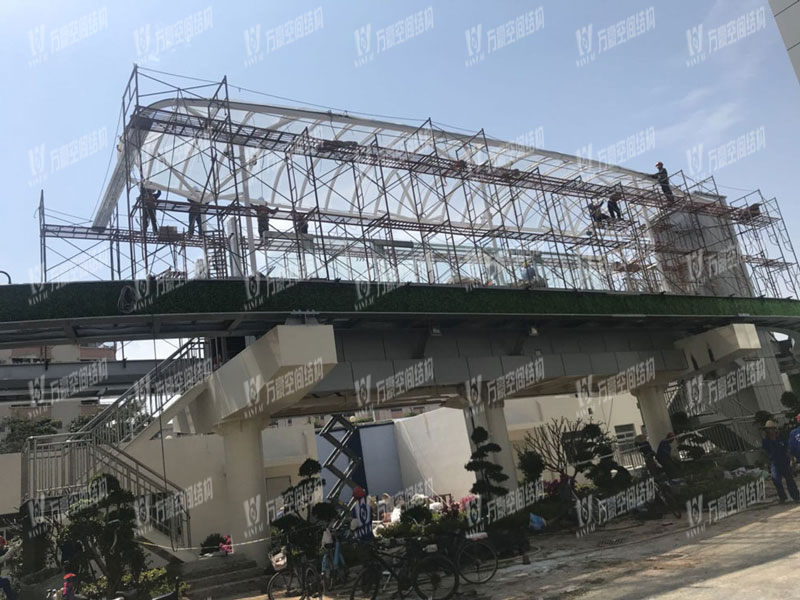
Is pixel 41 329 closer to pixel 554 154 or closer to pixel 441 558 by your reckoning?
pixel 441 558

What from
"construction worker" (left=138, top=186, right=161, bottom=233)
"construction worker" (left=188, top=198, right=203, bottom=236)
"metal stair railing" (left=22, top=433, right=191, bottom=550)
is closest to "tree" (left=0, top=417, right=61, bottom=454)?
"construction worker" (left=188, top=198, right=203, bottom=236)

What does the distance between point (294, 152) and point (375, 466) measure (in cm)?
1989

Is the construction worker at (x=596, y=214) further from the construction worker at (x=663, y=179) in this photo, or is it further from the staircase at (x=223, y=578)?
the staircase at (x=223, y=578)

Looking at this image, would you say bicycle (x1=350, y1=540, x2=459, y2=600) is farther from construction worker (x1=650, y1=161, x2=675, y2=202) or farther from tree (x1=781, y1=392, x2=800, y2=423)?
construction worker (x1=650, y1=161, x2=675, y2=202)

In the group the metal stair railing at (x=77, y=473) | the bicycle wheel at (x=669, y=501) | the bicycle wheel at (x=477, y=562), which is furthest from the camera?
the bicycle wheel at (x=669, y=501)

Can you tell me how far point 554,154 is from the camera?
26.6 meters

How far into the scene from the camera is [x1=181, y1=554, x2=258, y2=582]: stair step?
13.1 m

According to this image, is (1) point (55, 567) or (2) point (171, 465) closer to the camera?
(1) point (55, 567)

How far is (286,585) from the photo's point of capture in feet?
36.8

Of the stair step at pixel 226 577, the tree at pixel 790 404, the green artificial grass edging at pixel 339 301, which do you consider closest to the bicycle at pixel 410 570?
the stair step at pixel 226 577

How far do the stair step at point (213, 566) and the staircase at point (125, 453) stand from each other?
0.61m

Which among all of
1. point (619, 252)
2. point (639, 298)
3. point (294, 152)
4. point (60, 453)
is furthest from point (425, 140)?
point (60, 453)

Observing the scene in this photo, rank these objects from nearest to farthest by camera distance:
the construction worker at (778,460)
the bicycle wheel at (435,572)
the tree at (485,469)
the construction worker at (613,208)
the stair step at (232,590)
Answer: the bicycle wheel at (435,572), the stair step at (232,590), the construction worker at (778,460), the tree at (485,469), the construction worker at (613,208)

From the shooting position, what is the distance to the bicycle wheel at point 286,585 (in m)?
10.7
